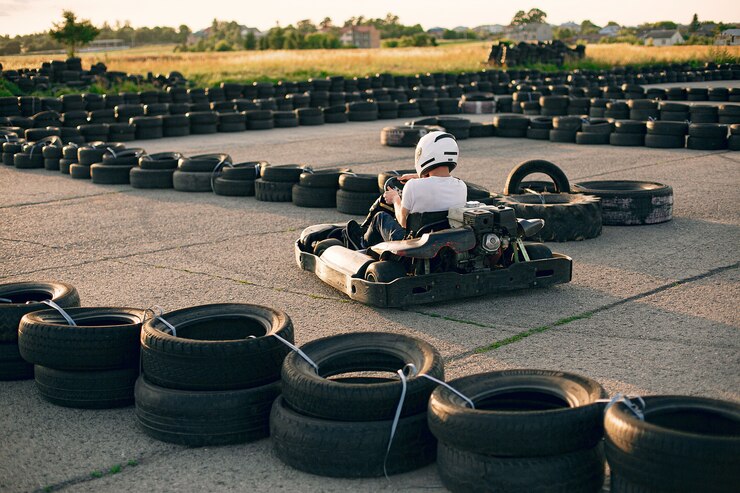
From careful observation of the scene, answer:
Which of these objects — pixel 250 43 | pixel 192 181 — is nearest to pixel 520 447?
pixel 192 181

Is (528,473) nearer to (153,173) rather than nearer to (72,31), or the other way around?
(153,173)

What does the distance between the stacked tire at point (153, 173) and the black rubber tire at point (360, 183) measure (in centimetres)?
322

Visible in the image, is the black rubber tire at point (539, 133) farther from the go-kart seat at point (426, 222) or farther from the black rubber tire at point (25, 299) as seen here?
the black rubber tire at point (25, 299)

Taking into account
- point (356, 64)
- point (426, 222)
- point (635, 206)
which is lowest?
point (635, 206)

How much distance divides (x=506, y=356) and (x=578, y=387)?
4.37ft

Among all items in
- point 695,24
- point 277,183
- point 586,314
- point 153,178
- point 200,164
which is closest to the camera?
point 586,314

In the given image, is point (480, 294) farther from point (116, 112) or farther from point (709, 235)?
point (116, 112)

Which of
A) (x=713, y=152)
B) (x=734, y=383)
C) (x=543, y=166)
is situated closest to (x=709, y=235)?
(x=543, y=166)

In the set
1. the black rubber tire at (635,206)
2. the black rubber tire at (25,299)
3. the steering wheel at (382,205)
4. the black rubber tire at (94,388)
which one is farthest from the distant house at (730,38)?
the black rubber tire at (94,388)

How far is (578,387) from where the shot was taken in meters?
3.82

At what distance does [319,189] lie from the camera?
10.2 m

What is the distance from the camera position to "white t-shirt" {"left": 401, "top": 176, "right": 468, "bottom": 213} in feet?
19.9

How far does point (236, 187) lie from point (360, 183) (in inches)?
83.1

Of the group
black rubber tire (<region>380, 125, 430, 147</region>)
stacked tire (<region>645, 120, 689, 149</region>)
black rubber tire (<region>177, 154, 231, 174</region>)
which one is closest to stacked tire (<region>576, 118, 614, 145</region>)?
stacked tire (<region>645, 120, 689, 149</region>)
